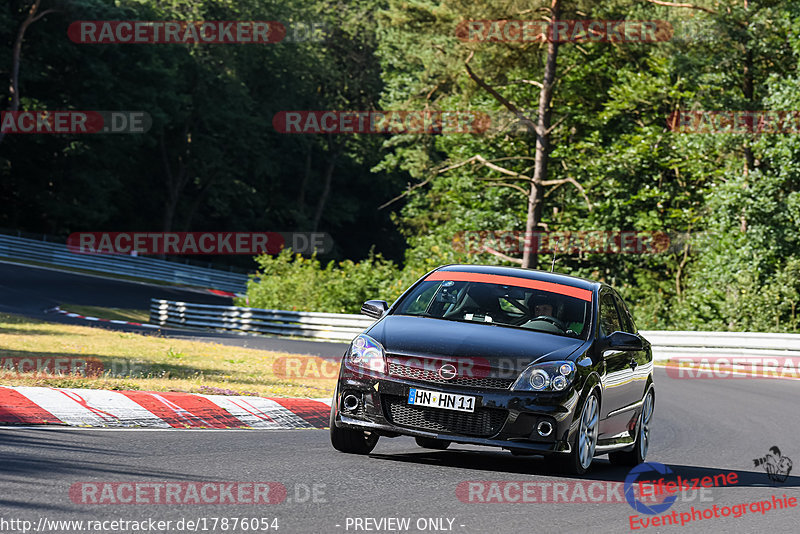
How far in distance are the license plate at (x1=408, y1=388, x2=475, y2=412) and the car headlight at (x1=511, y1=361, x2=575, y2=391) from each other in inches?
13.9

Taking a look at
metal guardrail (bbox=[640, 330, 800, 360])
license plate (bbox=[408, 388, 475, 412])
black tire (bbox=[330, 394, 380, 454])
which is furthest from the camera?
metal guardrail (bbox=[640, 330, 800, 360])

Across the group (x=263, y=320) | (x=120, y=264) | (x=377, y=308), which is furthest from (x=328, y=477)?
(x=120, y=264)

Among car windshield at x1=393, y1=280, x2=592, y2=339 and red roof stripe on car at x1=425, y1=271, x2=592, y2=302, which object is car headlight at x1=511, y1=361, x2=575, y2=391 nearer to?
car windshield at x1=393, y1=280, x2=592, y2=339

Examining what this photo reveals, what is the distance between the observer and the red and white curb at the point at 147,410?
9648mm

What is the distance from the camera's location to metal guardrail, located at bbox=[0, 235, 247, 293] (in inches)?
2178

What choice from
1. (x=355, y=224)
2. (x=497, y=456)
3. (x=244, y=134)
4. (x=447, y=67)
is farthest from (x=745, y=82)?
(x=355, y=224)

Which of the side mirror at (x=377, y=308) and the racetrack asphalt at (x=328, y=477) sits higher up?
the side mirror at (x=377, y=308)

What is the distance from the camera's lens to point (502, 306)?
955 centimetres

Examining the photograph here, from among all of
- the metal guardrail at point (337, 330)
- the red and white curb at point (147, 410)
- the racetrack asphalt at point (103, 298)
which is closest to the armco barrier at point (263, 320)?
the metal guardrail at point (337, 330)

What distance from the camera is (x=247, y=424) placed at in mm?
10984

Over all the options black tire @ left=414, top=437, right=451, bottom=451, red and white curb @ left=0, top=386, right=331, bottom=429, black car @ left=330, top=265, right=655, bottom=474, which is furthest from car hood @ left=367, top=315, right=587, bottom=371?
red and white curb @ left=0, top=386, right=331, bottom=429

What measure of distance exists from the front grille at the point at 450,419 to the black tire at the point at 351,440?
75 cm

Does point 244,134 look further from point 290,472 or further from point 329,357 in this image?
A: point 290,472

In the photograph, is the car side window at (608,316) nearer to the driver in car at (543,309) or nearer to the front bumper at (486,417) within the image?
the driver in car at (543,309)
